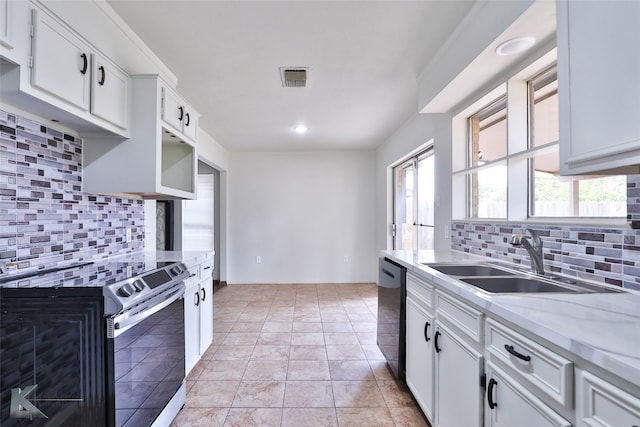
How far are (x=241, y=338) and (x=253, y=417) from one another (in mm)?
1241

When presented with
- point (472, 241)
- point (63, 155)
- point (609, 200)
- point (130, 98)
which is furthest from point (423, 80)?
point (63, 155)

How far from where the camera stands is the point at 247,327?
11.0ft

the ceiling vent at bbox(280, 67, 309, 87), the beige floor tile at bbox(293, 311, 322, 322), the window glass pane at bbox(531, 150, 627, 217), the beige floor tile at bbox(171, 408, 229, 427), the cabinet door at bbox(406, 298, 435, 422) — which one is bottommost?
the beige floor tile at bbox(171, 408, 229, 427)

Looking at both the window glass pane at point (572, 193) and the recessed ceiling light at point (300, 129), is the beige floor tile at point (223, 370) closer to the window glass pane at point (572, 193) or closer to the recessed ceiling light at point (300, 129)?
the window glass pane at point (572, 193)

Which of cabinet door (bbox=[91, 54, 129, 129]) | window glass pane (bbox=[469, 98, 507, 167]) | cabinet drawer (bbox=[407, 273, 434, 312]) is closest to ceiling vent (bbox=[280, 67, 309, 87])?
cabinet door (bbox=[91, 54, 129, 129])

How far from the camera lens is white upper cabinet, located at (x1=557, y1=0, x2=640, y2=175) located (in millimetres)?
888

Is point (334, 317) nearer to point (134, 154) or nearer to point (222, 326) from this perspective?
point (222, 326)

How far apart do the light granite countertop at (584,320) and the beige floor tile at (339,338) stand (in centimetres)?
188

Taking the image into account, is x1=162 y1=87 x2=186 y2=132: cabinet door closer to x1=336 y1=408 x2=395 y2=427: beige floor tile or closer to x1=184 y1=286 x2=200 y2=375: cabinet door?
x1=184 y1=286 x2=200 y2=375: cabinet door

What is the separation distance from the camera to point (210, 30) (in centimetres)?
189

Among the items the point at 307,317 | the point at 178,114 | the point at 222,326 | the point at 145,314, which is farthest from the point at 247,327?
the point at 178,114

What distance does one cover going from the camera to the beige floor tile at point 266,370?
91.0 inches

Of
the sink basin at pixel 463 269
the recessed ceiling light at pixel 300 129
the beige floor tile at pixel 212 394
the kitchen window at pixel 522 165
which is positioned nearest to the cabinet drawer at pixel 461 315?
the sink basin at pixel 463 269

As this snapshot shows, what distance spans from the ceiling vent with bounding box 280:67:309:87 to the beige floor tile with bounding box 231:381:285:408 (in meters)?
2.43
